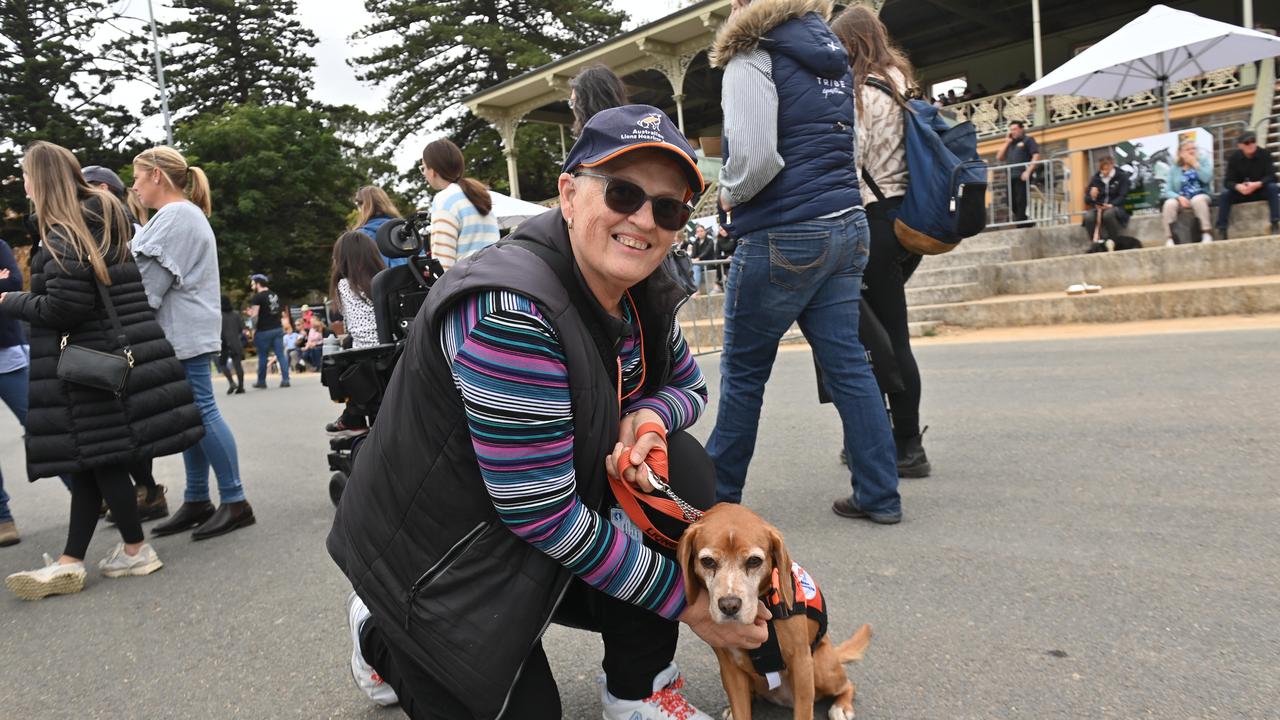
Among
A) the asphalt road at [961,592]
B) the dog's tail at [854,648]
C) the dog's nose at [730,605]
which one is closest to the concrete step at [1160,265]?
the asphalt road at [961,592]

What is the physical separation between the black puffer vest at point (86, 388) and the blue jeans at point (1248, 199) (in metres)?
13.2

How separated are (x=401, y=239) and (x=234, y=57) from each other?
43.2 m

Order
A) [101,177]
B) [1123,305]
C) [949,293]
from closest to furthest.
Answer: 1. [101,177]
2. [1123,305]
3. [949,293]

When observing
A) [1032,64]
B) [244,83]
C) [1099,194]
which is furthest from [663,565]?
[244,83]

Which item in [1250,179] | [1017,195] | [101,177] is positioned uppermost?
[1017,195]

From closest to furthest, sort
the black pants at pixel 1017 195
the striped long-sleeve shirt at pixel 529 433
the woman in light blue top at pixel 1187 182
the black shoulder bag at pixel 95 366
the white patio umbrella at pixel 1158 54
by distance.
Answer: the striped long-sleeve shirt at pixel 529 433 → the black shoulder bag at pixel 95 366 → the woman in light blue top at pixel 1187 182 → the white patio umbrella at pixel 1158 54 → the black pants at pixel 1017 195

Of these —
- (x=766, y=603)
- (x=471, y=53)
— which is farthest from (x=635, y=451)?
(x=471, y=53)

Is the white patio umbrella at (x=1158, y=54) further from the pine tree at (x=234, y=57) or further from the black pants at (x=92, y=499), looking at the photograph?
the pine tree at (x=234, y=57)

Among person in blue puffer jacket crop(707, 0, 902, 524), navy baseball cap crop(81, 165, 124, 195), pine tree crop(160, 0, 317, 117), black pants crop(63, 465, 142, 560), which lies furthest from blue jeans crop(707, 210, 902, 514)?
pine tree crop(160, 0, 317, 117)

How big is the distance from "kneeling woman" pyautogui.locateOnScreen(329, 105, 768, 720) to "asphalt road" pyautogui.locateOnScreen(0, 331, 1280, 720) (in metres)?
0.75

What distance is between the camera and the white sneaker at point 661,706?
2.12 meters

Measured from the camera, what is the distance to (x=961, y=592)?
285cm

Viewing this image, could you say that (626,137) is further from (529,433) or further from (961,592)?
(961,592)

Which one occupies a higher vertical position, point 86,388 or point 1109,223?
point 1109,223
